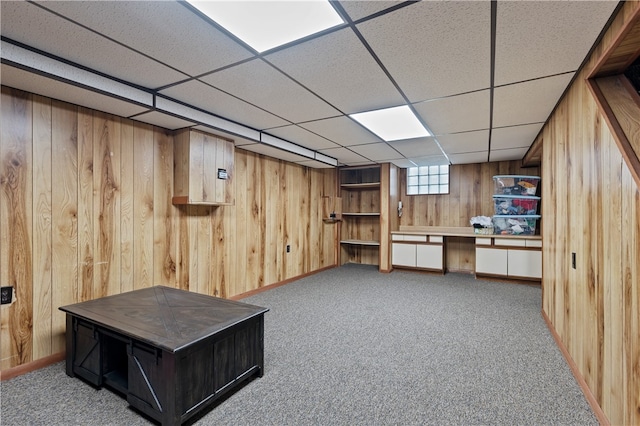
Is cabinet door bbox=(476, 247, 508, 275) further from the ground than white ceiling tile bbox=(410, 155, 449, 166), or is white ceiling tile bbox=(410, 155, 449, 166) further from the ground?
white ceiling tile bbox=(410, 155, 449, 166)

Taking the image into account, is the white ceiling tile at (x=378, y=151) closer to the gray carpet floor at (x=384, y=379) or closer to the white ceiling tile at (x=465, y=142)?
the white ceiling tile at (x=465, y=142)

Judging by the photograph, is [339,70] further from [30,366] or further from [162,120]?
[30,366]

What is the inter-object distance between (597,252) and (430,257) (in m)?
3.96

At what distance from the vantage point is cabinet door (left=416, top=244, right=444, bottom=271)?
18.2ft

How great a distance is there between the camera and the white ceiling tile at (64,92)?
1.90 metres

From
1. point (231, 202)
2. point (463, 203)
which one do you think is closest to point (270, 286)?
point (231, 202)

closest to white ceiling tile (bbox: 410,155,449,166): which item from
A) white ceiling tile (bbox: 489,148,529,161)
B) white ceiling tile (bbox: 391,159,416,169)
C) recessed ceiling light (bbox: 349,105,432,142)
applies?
white ceiling tile (bbox: 391,159,416,169)

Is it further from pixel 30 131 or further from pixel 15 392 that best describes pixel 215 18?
pixel 15 392

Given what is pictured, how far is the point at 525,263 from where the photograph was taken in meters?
4.81

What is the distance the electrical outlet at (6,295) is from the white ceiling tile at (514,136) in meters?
4.59

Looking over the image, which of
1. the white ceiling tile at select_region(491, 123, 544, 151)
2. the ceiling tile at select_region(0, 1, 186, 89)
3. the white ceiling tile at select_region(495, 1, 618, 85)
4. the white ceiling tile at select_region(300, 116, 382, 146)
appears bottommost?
the white ceiling tile at select_region(491, 123, 544, 151)

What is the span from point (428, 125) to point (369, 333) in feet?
7.35

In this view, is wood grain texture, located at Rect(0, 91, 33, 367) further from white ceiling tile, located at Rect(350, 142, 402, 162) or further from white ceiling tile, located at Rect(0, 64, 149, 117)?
white ceiling tile, located at Rect(350, 142, 402, 162)

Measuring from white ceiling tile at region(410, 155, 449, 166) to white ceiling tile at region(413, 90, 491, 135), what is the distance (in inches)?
63.5
